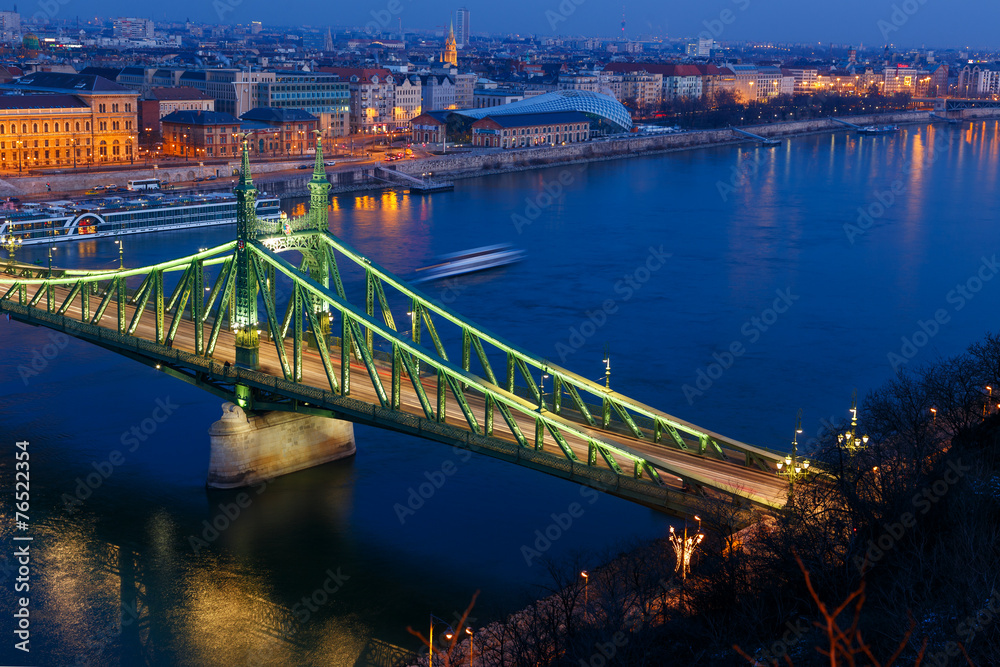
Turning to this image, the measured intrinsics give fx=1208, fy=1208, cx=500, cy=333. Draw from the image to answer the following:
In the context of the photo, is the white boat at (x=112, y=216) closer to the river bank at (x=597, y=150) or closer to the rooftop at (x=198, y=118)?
the rooftop at (x=198, y=118)

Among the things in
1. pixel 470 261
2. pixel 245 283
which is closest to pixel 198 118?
pixel 470 261

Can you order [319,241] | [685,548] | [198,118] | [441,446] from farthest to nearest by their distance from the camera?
[198,118] → [441,446] → [319,241] → [685,548]

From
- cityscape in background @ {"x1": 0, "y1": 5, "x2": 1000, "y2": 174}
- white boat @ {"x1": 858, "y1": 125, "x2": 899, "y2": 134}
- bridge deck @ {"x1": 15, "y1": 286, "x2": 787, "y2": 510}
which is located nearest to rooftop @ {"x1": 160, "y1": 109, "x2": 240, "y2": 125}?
cityscape in background @ {"x1": 0, "y1": 5, "x2": 1000, "y2": 174}

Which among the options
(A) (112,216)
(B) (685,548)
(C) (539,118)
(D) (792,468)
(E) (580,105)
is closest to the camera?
(B) (685,548)

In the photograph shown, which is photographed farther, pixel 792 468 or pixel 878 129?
pixel 878 129

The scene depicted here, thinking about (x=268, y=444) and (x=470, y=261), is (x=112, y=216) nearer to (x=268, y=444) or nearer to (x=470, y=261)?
(x=470, y=261)

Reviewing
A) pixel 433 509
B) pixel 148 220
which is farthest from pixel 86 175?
pixel 433 509

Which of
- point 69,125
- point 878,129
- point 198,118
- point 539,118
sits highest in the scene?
point 539,118

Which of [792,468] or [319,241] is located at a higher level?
[319,241]

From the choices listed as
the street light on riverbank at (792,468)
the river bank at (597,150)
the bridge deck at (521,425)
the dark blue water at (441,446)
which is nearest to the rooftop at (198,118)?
the river bank at (597,150)
